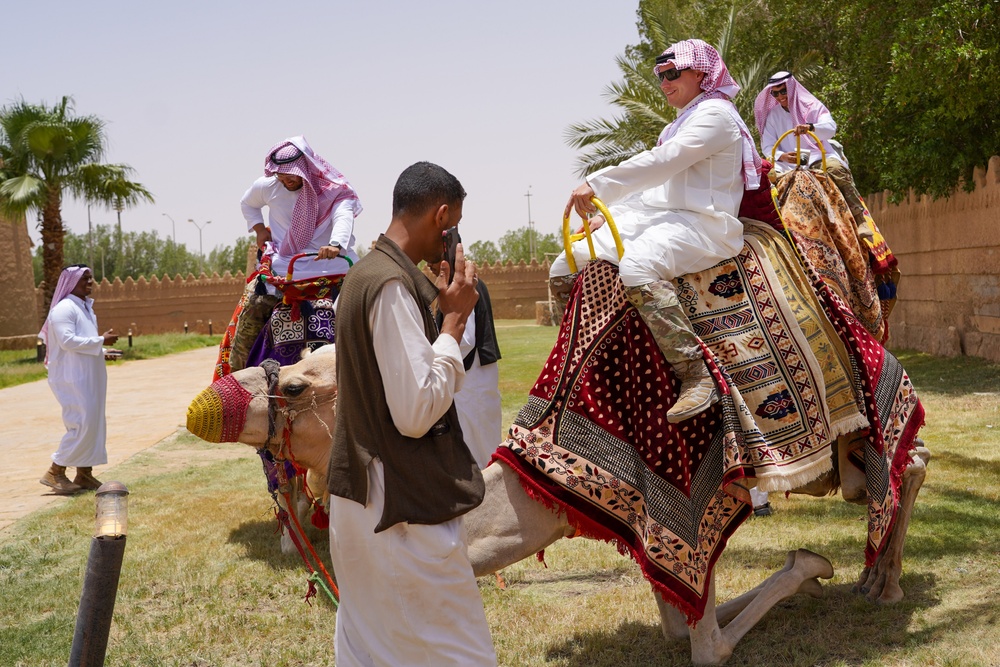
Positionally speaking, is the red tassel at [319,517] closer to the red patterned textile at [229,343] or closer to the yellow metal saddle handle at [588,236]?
the yellow metal saddle handle at [588,236]

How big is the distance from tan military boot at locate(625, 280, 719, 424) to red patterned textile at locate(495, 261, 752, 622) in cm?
8

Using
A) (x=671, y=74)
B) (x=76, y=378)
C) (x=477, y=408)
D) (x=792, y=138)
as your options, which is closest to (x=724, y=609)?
(x=477, y=408)

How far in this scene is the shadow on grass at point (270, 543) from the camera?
22.2 ft

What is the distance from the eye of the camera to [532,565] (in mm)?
6410

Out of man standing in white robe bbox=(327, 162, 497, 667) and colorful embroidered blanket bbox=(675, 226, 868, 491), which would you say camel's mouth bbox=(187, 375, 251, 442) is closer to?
man standing in white robe bbox=(327, 162, 497, 667)

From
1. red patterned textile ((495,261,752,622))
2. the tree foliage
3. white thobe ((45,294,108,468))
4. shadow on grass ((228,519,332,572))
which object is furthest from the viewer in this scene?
the tree foliage

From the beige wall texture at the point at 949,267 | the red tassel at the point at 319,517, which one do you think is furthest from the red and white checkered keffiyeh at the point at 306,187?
the beige wall texture at the point at 949,267

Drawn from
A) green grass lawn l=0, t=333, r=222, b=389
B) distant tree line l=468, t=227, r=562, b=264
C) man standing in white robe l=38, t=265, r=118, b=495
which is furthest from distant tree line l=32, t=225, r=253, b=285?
man standing in white robe l=38, t=265, r=118, b=495

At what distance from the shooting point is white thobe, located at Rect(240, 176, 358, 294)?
726cm

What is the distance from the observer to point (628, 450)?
423 cm

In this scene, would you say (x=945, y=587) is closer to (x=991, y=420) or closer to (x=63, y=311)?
(x=991, y=420)

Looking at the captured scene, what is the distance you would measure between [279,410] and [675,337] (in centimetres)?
168

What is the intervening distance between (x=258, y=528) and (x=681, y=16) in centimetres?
2700

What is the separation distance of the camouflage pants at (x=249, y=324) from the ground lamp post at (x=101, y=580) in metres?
4.44
